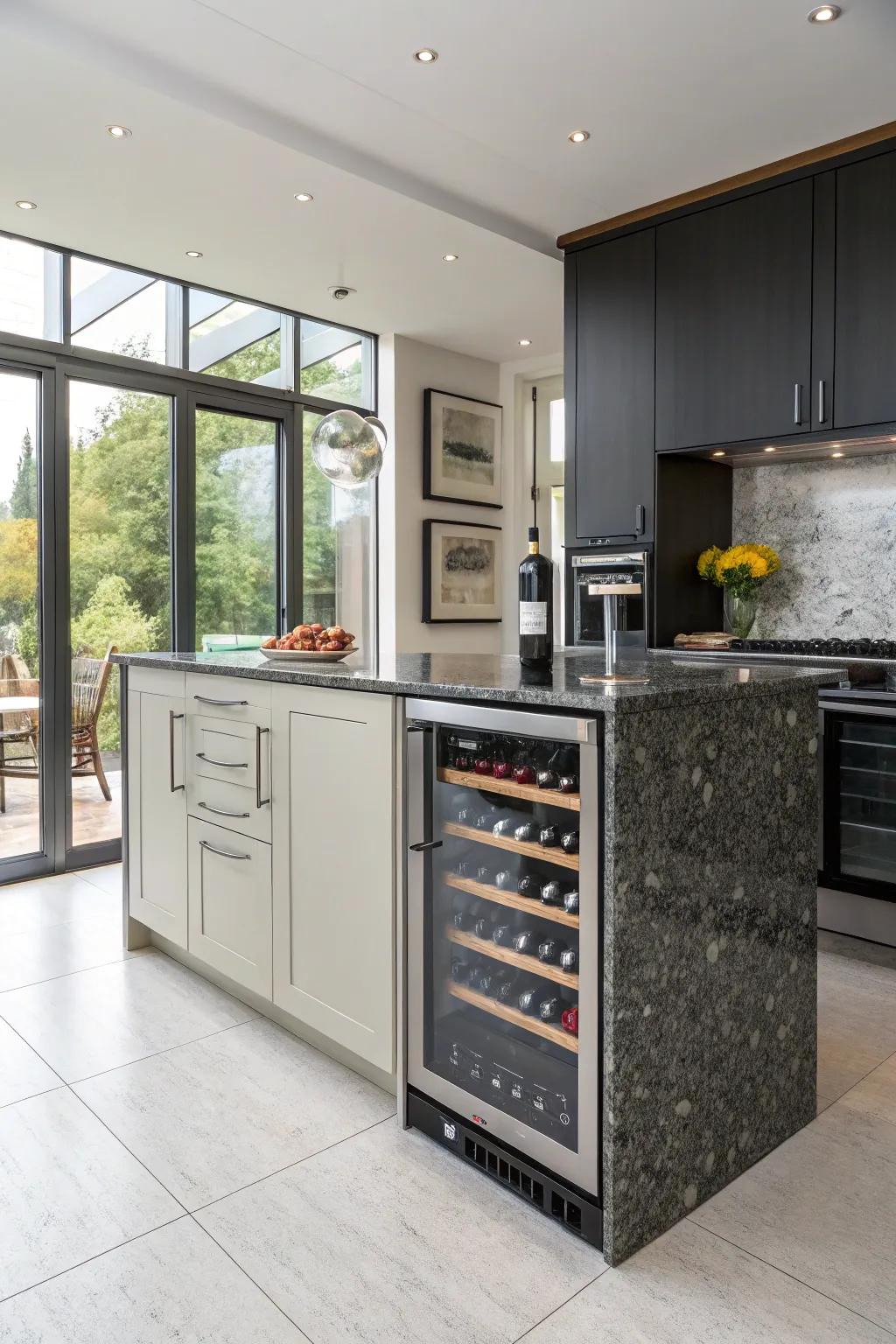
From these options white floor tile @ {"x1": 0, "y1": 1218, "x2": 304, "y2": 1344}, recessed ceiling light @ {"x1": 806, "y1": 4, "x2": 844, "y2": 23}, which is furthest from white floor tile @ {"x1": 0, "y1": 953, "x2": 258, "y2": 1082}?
recessed ceiling light @ {"x1": 806, "y1": 4, "x2": 844, "y2": 23}

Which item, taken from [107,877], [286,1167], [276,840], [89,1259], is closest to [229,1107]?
[286,1167]

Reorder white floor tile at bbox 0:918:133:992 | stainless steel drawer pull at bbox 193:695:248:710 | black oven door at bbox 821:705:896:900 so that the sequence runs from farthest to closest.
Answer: black oven door at bbox 821:705:896:900 < white floor tile at bbox 0:918:133:992 < stainless steel drawer pull at bbox 193:695:248:710

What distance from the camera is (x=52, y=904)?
360cm

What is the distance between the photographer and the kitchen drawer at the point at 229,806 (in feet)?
7.78

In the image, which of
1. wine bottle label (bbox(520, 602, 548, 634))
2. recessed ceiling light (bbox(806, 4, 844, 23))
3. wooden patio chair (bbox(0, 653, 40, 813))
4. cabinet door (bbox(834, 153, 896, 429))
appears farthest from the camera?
wooden patio chair (bbox(0, 653, 40, 813))

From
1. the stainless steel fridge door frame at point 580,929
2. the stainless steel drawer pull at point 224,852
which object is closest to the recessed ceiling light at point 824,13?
the stainless steel fridge door frame at point 580,929

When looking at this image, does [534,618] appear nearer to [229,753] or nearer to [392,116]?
[229,753]

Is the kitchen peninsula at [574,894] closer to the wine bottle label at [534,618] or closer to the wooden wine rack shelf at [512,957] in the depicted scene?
the wooden wine rack shelf at [512,957]

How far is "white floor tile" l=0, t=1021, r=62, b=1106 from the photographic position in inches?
84.3

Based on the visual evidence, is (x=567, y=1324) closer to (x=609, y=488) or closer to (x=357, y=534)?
(x=609, y=488)

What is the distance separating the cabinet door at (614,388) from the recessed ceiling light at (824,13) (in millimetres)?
1356

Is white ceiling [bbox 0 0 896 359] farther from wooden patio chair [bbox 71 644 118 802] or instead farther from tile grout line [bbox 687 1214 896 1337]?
tile grout line [bbox 687 1214 896 1337]

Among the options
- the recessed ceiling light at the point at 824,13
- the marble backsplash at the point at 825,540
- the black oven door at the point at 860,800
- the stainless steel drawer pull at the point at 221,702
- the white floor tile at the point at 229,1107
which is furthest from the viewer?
the marble backsplash at the point at 825,540

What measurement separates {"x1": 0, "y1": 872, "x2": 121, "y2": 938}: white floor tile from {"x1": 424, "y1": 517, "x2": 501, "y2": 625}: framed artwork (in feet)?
8.41
